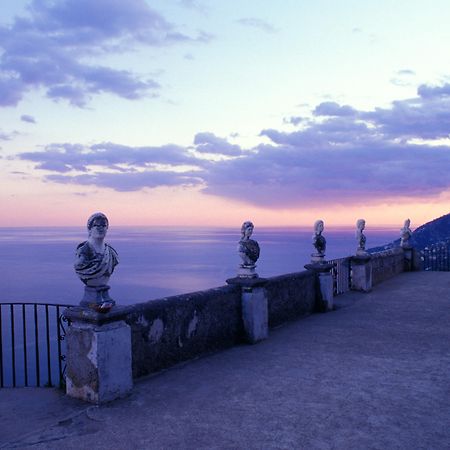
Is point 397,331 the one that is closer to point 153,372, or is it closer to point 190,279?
point 153,372

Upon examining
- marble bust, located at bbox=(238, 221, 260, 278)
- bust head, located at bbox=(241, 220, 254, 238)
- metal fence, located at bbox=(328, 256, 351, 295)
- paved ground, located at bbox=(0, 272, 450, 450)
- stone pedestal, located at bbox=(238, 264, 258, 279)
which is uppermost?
bust head, located at bbox=(241, 220, 254, 238)

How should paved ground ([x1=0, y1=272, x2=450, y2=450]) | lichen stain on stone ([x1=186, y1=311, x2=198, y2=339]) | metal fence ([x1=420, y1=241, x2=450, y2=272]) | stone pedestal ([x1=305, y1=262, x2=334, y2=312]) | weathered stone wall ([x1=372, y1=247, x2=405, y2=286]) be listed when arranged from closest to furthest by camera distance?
paved ground ([x1=0, y1=272, x2=450, y2=450])
lichen stain on stone ([x1=186, y1=311, x2=198, y2=339])
stone pedestal ([x1=305, y1=262, x2=334, y2=312])
weathered stone wall ([x1=372, y1=247, x2=405, y2=286])
metal fence ([x1=420, y1=241, x2=450, y2=272])

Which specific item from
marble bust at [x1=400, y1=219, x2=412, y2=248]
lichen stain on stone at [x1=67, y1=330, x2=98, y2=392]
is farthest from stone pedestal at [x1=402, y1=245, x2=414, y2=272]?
lichen stain on stone at [x1=67, y1=330, x2=98, y2=392]

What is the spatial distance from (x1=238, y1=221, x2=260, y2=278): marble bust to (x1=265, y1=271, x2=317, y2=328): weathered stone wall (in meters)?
0.99

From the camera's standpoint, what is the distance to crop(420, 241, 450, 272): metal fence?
20453 mm

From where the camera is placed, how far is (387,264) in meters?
17.4

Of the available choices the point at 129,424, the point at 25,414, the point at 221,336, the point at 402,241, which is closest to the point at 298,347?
the point at 221,336

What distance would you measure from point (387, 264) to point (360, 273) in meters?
3.76

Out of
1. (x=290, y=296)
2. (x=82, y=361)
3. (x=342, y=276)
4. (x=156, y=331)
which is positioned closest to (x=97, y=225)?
(x=82, y=361)

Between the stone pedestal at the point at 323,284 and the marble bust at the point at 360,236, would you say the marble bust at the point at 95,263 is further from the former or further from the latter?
the marble bust at the point at 360,236

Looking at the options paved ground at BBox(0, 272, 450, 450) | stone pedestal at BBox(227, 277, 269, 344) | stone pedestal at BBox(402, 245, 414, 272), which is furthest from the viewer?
stone pedestal at BBox(402, 245, 414, 272)

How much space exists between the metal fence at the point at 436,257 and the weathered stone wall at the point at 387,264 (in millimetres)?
1463

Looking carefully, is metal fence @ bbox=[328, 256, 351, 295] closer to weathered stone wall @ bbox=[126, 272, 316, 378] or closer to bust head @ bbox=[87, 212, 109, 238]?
Answer: weathered stone wall @ bbox=[126, 272, 316, 378]

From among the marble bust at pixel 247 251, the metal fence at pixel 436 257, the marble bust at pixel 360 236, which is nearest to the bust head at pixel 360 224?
the marble bust at pixel 360 236
